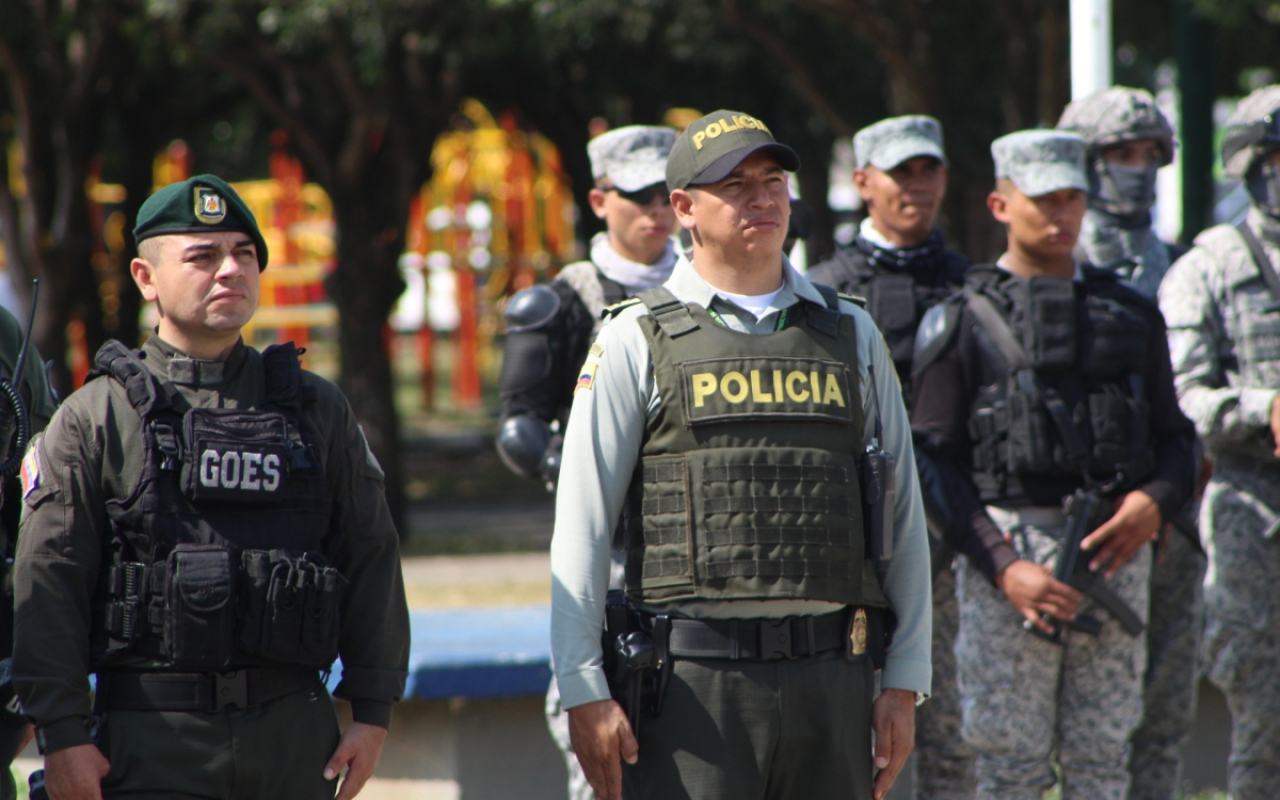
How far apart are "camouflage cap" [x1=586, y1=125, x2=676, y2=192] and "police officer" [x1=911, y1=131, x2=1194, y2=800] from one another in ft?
3.20

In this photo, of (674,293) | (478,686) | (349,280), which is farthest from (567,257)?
(674,293)

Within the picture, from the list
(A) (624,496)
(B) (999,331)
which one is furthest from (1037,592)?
(A) (624,496)

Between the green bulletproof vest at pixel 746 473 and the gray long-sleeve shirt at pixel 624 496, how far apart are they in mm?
49

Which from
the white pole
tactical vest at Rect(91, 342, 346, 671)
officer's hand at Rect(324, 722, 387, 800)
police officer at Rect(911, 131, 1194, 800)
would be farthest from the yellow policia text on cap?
the white pole

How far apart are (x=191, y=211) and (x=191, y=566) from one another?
2.43 feet

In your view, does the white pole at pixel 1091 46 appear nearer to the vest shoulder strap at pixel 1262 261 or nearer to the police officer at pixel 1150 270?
the police officer at pixel 1150 270

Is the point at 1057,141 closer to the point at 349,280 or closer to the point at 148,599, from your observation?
the point at 148,599

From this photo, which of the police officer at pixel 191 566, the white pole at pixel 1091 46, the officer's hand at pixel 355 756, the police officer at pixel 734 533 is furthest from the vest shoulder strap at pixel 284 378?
the white pole at pixel 1091 46

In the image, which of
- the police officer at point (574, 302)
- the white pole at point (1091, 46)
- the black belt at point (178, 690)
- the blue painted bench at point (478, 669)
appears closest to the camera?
the black belt at point (178, 690)

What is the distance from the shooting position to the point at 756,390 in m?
2.94

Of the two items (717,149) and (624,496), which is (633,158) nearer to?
(717,149)

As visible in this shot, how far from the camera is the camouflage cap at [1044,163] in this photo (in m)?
3.99

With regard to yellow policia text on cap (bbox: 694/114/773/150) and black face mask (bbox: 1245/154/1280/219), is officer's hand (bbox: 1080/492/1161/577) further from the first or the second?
yellow policia text on cap (bbox: 694/114/773/150)

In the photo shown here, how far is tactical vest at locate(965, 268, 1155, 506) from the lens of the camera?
Answer: 387cm
